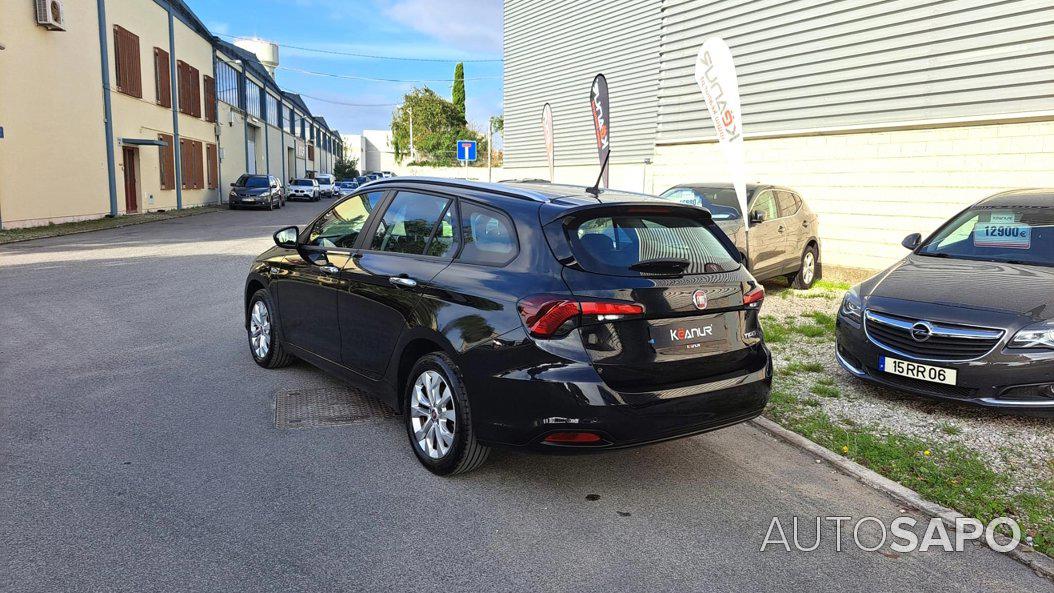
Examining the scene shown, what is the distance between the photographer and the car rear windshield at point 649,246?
376 cm

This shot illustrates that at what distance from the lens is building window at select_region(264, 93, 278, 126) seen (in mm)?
49812

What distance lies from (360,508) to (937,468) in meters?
3.34

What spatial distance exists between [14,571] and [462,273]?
7.75 feet

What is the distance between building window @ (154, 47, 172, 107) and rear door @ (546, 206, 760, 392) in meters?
27.8

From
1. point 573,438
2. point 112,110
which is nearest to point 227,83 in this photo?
point 112,110

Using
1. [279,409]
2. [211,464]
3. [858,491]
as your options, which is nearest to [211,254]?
[279,409]

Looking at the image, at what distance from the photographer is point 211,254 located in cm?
1449

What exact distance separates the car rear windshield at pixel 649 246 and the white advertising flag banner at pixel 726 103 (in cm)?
481

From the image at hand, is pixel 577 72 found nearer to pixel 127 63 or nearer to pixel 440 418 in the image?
pixel 127 63

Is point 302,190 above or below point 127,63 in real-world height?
below

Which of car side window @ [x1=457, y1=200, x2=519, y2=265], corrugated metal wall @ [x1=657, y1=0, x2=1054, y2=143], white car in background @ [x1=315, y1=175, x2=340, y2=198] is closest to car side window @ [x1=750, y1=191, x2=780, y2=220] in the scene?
corrugated metal wall @ [x1=657, y1=0, x2=1054, y2=143]

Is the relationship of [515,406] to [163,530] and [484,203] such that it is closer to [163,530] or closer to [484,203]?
[484,203]

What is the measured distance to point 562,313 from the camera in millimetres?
3543

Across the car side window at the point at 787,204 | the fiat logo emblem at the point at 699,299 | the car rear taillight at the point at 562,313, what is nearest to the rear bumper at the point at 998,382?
the fiat logo emblem at the point at 699,299
